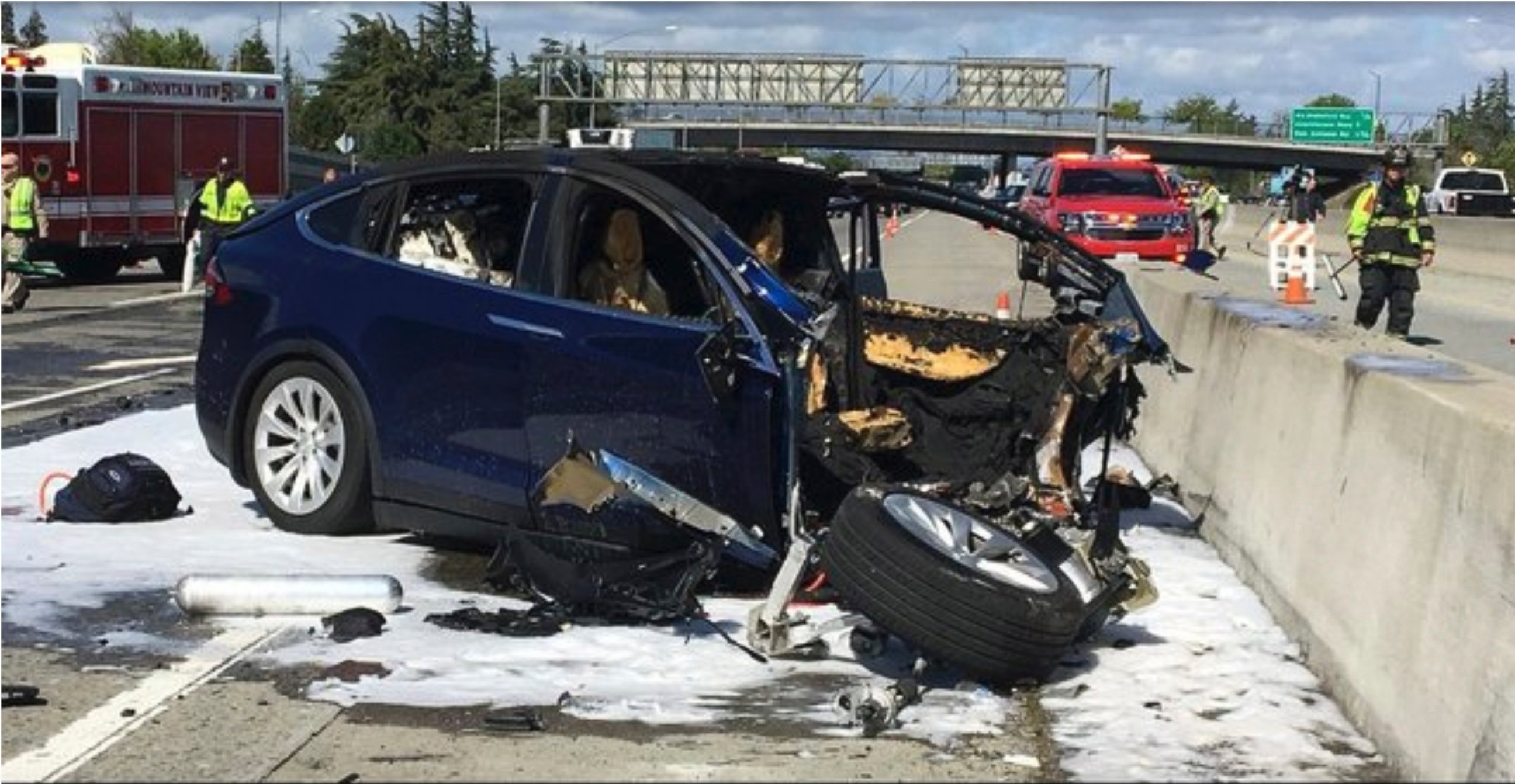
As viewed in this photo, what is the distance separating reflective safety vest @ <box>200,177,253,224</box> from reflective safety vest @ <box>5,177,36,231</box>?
3.70 metres

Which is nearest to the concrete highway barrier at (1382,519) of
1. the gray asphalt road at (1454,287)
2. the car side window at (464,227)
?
the car side window at (464,227)

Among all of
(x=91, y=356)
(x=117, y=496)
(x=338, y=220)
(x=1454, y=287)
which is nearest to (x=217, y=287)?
(x=338, y=220)

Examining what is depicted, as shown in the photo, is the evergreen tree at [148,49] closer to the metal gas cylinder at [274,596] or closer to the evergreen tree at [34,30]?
the evergreen tree at [34,30]

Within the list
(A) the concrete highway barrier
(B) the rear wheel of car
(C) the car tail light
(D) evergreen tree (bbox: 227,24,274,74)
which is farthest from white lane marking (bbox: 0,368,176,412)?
(D) evergreen tree (bbox: 227,24,274,74)

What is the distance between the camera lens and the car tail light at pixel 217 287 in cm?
813

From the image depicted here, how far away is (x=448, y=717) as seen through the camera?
5457mm

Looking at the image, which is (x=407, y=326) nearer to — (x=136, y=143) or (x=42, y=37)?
(x=136, y=143)

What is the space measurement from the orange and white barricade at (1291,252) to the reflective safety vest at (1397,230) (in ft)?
27.0

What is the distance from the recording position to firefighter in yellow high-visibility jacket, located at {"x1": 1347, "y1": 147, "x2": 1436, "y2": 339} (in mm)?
17141

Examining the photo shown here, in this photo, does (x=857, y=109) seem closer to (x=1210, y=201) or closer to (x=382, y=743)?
(x=1210, y=201)

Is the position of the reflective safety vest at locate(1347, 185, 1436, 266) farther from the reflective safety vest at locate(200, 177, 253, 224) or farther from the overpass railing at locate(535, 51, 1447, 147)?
the overpass railing at locate(535, 51, 1447, 147)

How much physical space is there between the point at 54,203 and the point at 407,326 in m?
20.9

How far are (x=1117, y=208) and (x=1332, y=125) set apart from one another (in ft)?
231

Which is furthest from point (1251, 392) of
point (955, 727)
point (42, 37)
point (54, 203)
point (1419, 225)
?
point (42, 37)
